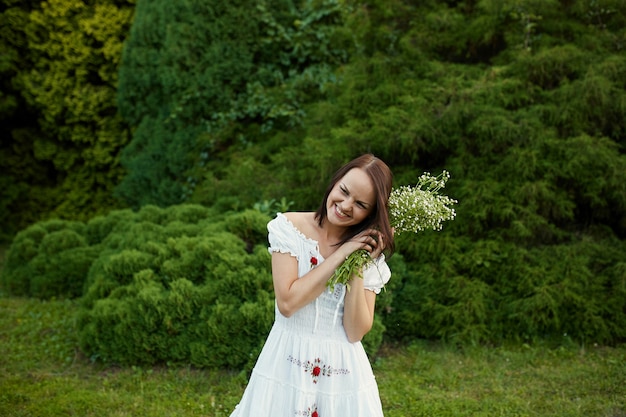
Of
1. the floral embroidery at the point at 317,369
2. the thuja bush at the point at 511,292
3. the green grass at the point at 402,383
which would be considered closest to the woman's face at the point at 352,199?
the floral embroidery at the point at 317,369

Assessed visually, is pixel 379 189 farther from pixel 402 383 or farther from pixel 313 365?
pixel 402 383

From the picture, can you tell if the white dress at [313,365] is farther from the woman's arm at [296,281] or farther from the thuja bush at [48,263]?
the thuja bush at [48,263]

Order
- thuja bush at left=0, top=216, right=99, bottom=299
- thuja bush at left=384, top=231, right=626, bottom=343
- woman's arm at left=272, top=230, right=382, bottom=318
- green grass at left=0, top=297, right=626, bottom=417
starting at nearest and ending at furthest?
woman's arm at left=272, top=230, right=382, bottom=318, green grass at left=0, top=297, right=626, bottom=417, thuja bush at left=384, top=231, right=626, bottom=343, thuja bush at left=0, top=216, right=99, bottom=299

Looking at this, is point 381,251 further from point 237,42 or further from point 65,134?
point 65,134

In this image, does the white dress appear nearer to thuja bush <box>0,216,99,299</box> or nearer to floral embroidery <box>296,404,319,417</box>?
floral embroidery <box>296,404,319,417</box>

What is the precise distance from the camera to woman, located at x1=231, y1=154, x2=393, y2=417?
86.0 inches

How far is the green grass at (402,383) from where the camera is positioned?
12.2 ft

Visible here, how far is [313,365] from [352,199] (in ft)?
2.13

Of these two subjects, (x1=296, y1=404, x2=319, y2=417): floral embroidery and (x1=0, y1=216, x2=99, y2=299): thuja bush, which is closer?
(x1=296, y1=404, x2=319, y2=417): floral embroidery

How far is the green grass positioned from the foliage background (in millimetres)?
314

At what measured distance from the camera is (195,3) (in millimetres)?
6809

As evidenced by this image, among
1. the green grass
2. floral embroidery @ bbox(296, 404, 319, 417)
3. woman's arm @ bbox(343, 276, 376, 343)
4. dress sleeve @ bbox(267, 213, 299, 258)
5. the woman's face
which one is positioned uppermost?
the woman's face

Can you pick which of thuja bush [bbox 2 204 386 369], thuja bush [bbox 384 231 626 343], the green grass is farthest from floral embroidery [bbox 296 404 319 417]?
thuja bush [bbox 384 231 626 343]

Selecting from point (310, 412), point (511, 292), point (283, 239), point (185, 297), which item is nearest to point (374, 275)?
point (283, 239)
